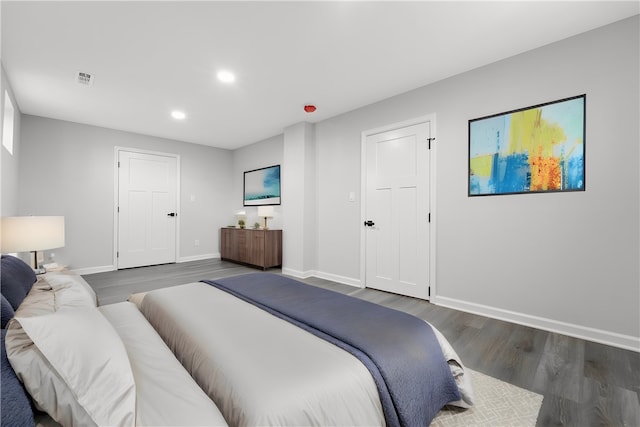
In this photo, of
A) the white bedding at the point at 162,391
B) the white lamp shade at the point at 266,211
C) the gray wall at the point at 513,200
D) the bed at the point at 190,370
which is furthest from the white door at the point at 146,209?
the white bedding at the point at 162,391

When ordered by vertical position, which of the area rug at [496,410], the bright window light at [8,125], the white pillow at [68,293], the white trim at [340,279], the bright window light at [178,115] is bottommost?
the area rug at [496,410]

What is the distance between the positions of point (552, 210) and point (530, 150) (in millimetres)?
571

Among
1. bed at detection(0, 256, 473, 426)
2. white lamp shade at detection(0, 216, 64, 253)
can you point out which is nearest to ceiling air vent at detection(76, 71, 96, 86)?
white lamp shade at detection(0, 216, 64, 253)

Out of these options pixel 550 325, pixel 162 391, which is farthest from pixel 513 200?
pixel 162 391

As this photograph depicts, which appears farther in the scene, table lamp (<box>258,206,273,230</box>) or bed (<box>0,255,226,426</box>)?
table lamp (<box>258,206,273,230</box>)

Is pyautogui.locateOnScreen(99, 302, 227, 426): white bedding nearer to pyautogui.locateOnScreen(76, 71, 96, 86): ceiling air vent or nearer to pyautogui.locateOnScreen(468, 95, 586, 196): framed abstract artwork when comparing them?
pyautogui.locateOnScreen(468, 95, 586, 196): framed abstract artwork

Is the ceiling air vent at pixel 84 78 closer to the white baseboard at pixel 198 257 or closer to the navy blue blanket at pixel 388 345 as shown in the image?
the navy blue blanket at pixel 388 345

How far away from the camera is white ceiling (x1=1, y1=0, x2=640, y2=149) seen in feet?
6.93

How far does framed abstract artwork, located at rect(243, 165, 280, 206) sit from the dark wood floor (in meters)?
3.05

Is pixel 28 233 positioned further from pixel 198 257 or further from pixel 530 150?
pixel 530 150

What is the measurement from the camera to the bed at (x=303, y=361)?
3.14ft

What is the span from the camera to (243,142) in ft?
19.5

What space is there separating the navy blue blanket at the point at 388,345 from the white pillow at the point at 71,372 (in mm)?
787

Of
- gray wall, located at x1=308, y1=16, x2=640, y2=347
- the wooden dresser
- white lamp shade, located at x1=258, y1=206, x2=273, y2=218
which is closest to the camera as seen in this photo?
gray wall, located at x1=308, y1=16, x2=640, y2=347
